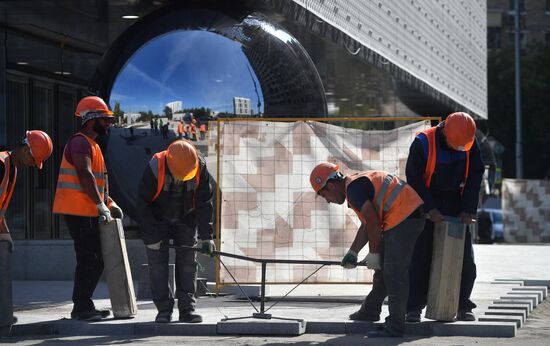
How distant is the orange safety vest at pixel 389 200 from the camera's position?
1028 cm

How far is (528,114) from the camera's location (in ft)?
232

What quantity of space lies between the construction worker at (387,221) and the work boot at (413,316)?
528 millimetres

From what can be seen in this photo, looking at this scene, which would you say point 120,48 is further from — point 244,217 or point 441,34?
point 441,34

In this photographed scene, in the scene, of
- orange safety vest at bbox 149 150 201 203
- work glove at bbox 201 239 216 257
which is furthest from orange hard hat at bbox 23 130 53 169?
work glove at bbox 201 239 216 257

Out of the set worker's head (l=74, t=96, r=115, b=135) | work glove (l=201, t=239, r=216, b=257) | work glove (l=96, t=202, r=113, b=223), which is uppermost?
worker's head (l=74, t=96, r=115, b=135)

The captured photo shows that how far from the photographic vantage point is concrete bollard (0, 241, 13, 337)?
10.7m

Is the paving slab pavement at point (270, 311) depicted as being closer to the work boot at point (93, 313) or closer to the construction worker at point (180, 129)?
the work boot at point (93, 313)

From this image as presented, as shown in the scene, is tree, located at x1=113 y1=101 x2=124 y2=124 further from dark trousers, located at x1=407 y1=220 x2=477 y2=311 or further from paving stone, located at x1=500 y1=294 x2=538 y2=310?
dark trousers, located at x1=407 y1=220 x2=477 y2=311

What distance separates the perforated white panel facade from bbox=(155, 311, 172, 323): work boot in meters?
5.93

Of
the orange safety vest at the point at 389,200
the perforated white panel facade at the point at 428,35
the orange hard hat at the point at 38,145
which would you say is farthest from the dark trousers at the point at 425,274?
the perforated white panel facade at the point at 428,35

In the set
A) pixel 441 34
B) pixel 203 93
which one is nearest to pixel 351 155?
pixel 203 93

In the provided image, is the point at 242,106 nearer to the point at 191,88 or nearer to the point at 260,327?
the point at 191,88

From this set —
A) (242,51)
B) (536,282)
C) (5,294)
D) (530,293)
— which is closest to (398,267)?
(5,294)

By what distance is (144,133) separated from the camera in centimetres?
1511
